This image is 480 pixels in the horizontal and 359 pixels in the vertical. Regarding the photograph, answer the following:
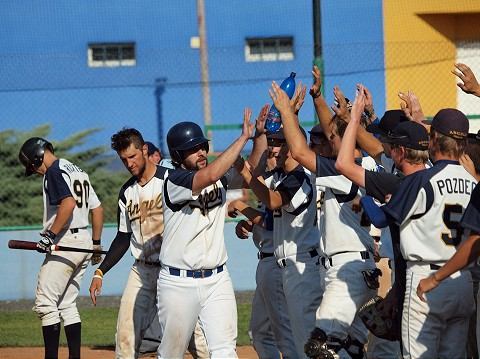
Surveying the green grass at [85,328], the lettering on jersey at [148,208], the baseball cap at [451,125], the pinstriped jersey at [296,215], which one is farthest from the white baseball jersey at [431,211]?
the green grass at [85,328]

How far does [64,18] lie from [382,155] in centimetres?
1189

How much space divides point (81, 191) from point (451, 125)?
4407 mm

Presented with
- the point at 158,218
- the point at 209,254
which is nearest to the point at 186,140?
the point at 209,254

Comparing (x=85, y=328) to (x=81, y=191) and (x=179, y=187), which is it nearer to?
(x=81, y=191)

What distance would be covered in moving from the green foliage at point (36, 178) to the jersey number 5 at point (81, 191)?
5755mm

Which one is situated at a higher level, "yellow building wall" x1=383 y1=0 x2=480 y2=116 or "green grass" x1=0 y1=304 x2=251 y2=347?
"yellow building wall" x1=383 y1=0 x2=480 y2=116

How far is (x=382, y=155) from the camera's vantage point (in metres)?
8.02

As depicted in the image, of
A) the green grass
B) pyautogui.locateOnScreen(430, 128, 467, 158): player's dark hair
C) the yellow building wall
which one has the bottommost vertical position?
the green grass

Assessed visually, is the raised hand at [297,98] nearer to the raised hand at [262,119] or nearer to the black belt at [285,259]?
the raised hand at [262,119]

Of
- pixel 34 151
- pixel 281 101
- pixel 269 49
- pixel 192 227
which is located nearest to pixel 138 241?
pixel 192 227

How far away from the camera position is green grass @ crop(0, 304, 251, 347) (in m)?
11.2

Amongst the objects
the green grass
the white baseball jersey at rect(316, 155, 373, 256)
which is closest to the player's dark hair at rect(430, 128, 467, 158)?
the white baseball jersey at rect(316, 155, 373, 256)

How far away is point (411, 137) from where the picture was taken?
6.37 m

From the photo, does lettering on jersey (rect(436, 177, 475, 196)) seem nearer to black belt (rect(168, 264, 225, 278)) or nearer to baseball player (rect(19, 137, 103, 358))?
black belt (rect(168, 264, 225, 278))
